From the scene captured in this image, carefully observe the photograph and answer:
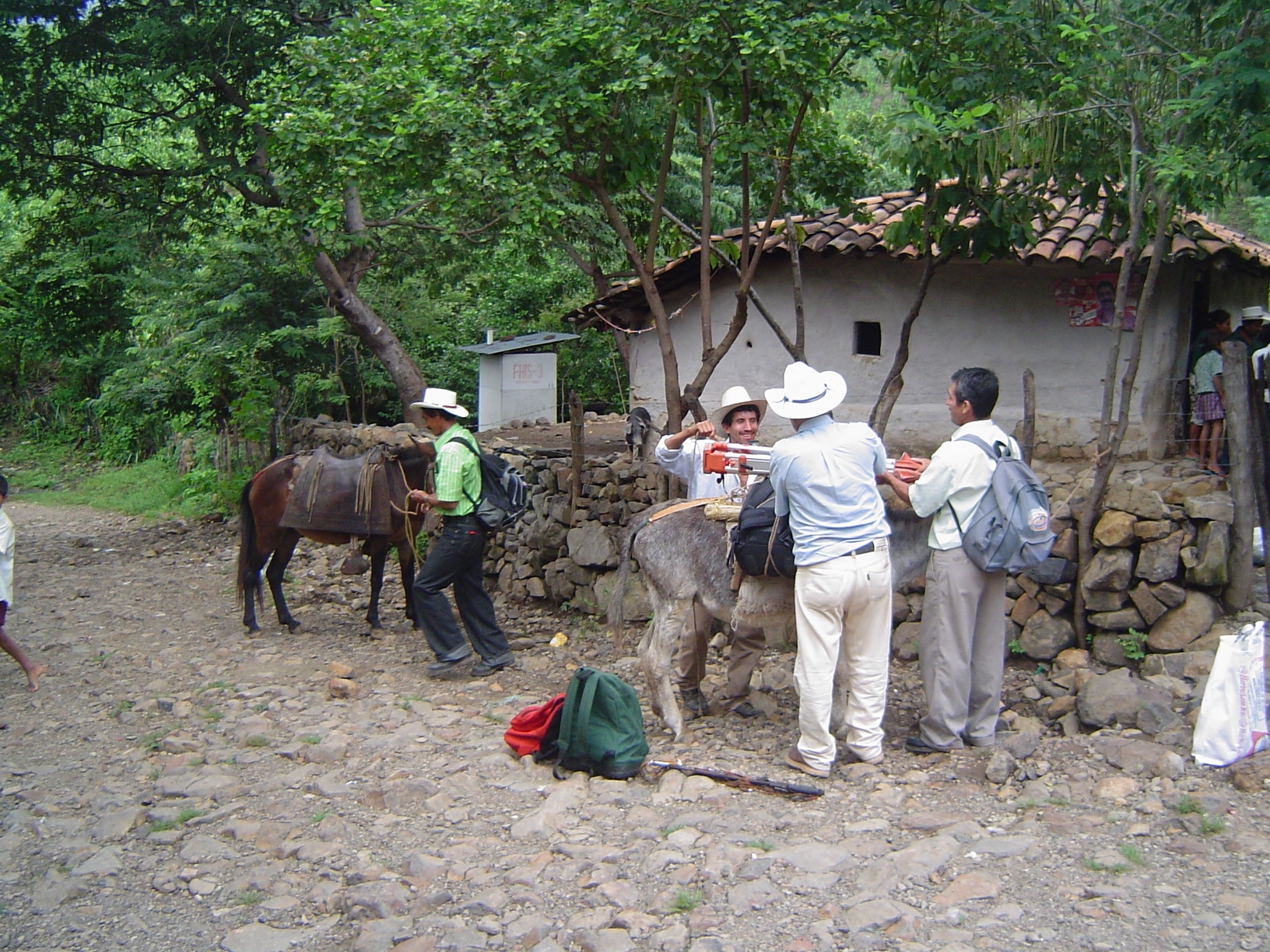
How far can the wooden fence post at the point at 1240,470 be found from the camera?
6.07 meters

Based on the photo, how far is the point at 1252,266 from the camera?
8453mm

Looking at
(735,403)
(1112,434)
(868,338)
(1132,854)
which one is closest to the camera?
(1132,854)

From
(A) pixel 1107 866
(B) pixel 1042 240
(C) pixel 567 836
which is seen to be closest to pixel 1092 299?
(B) pixel 1042 240

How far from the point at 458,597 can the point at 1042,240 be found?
219 inches

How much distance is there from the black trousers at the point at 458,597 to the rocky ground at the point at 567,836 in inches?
14.4

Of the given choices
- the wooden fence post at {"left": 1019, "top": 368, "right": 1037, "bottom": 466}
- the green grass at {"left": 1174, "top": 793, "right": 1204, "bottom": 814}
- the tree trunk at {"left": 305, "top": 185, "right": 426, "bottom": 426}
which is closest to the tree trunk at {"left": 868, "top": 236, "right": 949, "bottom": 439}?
the wooden fence post at {"left": 1019, "top": 368, "right": 1037, "bottom": 466}

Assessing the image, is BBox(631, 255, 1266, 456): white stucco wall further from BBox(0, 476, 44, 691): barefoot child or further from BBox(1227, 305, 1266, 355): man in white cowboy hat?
BBox(0, 476, 44, 691): barefoot child

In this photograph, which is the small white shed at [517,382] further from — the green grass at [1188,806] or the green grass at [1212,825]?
the green grass at [1212,825]

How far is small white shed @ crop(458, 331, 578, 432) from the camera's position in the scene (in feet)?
50.3

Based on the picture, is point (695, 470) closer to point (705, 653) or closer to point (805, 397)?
point (705, 653)

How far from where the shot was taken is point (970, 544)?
5.04 metres

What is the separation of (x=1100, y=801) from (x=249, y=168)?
11.3 meters

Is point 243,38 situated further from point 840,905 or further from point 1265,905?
point 1265,905

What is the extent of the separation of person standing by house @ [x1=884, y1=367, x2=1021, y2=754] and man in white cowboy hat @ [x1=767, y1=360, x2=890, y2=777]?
24 centimetres
